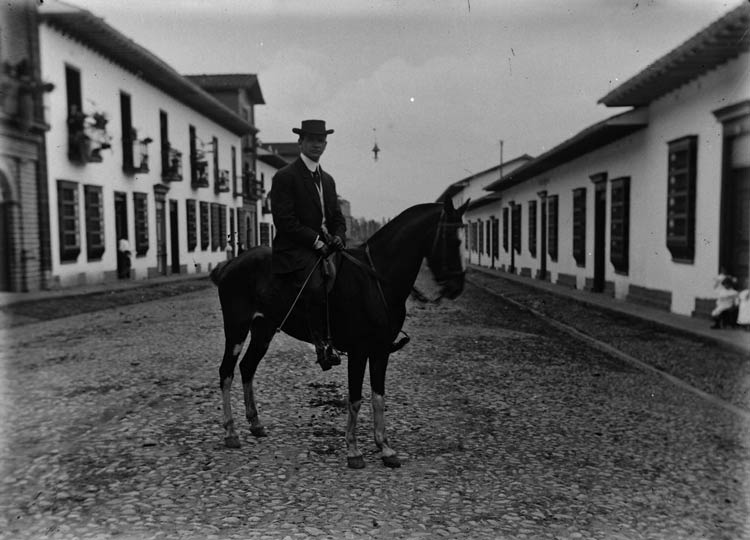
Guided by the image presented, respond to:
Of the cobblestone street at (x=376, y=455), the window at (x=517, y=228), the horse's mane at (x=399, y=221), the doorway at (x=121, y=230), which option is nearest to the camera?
the cobblestone street at (x=376, y=455)

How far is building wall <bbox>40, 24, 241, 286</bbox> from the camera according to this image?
12500 millimetres

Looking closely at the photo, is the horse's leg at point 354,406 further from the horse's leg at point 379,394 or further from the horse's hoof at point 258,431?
the horse's hoof at point 258,431

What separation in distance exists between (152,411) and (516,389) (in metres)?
3.44

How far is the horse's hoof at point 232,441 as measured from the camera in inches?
151

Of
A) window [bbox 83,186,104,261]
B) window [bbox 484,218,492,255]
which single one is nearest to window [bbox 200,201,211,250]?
window [bbox 83,186,104,261]

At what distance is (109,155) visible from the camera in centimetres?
1611

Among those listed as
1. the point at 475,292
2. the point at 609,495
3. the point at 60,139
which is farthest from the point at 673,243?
the point at 60,139

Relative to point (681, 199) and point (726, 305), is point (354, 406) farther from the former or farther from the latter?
point (681, 199)

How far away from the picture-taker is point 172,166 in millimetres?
18672

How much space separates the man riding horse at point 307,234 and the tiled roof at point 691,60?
528 cm

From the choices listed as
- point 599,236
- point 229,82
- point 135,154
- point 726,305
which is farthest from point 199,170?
point 726,305

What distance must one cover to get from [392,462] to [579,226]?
46.6 feet

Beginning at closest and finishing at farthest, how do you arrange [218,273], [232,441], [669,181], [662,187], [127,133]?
[232,441]
[218,273]
[669,181]
[662,187]
[127,133]

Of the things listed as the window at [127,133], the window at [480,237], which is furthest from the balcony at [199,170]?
the window at [480,237]
